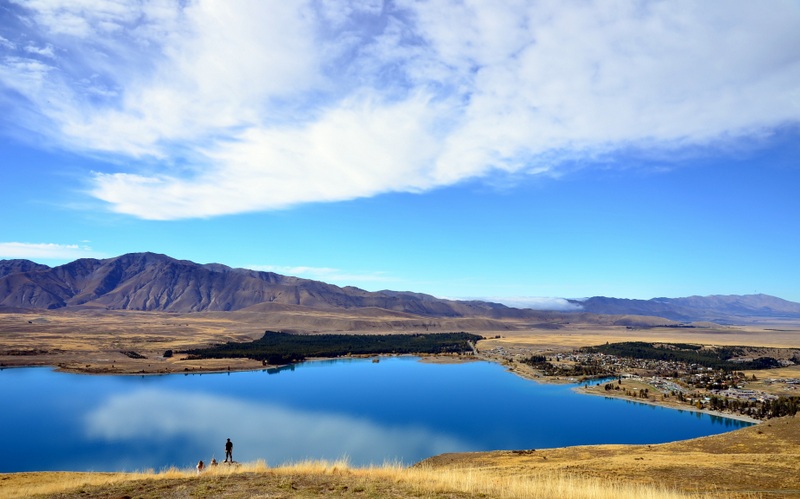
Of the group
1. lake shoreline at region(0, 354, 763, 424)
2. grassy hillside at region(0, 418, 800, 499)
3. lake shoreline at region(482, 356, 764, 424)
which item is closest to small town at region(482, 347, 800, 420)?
lake shoreline at region(482, 356, 764, 424)

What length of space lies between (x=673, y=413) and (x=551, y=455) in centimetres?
3322

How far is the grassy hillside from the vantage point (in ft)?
41.5

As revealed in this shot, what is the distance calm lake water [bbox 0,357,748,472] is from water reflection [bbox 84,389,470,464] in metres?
0.10

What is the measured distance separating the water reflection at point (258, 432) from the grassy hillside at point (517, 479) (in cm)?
1256

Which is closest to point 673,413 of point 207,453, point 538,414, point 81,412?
point 538,414

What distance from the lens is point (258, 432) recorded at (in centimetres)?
4484

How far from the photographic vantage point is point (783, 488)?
17.0 meters

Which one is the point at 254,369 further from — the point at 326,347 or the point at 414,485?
the point at 414,485

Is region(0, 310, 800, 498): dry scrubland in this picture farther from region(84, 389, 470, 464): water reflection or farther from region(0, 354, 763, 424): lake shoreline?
region(0, 354, 763, 424): lake shoreline

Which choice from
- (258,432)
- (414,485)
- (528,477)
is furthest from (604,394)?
(414,485)

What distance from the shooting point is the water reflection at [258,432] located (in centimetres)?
3825

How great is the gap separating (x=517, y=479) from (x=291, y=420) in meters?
37.6

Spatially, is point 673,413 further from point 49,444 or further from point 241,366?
point 241,366

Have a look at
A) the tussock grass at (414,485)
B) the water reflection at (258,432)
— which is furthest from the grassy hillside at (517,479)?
the water reflection at (258,432)
